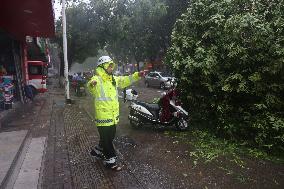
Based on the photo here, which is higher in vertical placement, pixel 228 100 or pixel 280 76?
pixel 280 76

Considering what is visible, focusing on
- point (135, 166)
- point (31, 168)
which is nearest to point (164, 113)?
point (135, 166)

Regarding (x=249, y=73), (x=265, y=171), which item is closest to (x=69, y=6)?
(x=249, y=73)

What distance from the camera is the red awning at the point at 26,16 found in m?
9.19

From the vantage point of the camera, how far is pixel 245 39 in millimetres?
8438

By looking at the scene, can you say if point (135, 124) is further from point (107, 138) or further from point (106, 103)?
point (106, 103)

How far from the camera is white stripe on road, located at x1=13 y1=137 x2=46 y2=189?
5.78 m

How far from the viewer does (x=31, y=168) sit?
6.57 metres

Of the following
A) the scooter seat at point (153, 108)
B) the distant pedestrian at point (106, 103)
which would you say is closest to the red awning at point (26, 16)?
the distant pedestrian at point (106, 103)

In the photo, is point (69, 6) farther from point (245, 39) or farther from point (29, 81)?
point (245, 39)

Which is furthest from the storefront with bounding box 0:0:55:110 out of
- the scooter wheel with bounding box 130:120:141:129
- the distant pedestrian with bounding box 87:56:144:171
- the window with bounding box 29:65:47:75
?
the scooter wheel with bounding box 130:120:141:129

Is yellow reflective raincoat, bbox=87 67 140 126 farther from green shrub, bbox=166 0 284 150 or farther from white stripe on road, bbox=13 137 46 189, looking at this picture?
green shrub, bbox=166 0 284 150

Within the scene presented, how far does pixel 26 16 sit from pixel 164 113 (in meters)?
5.83

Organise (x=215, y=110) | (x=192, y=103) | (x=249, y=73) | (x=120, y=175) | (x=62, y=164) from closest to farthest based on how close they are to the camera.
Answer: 1. (x=120, y=175)
2. (x=62, y=164)
3. (x=249, y=73)
4. (x=215, y=110)
5. (x=192, y=103)

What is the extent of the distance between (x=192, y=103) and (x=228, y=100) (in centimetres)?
153
